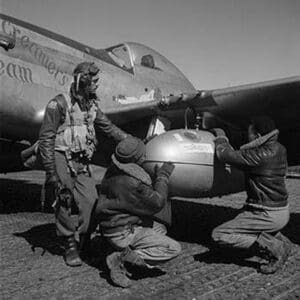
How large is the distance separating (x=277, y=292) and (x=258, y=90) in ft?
7.17

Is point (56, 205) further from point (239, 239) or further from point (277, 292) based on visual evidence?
point (277, 292)

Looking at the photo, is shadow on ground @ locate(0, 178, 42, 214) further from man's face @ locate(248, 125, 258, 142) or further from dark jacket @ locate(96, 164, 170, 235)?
man's face @ locate(248, 125, 258, 142)

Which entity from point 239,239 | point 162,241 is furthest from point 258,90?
point 162,241

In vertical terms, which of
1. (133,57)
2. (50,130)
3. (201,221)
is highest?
(133,57)

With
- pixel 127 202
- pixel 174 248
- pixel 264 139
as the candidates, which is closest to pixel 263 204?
pixel 264 139

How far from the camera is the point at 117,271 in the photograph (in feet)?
10.5

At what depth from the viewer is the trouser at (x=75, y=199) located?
3.77 metres

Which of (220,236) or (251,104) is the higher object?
(251,104)

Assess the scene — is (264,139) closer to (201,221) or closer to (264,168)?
(264,168)

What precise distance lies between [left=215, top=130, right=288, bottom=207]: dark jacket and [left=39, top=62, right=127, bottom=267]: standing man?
1.28 m

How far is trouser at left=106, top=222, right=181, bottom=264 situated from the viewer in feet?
10.6

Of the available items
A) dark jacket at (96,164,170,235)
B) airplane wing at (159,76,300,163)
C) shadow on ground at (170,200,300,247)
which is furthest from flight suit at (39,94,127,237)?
shadow on ground at (170,200,300,247)

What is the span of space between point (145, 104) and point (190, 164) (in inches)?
50.5

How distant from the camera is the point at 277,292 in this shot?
309 cm
